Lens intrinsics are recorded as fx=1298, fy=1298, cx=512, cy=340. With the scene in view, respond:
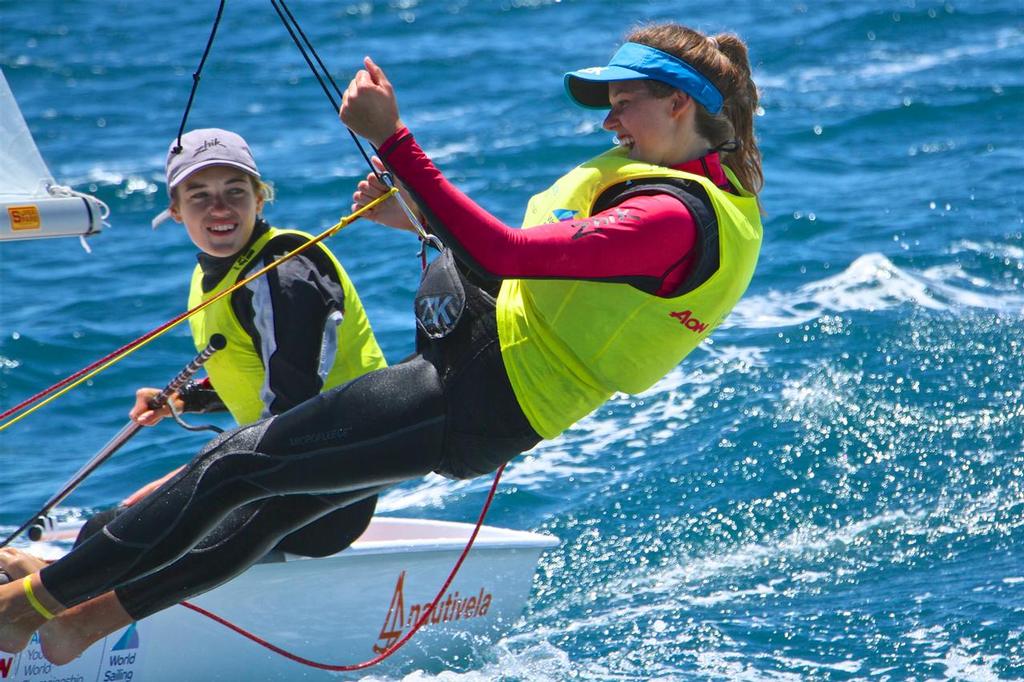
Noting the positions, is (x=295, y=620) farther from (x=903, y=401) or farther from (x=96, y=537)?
(x=903, y=401)

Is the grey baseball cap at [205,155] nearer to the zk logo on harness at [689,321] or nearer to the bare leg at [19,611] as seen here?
the bare leg at [19,611]

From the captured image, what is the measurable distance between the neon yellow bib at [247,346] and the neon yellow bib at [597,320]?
731 millimetres

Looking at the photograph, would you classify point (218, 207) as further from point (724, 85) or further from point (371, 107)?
point (724, 85)

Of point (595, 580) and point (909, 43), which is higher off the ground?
point (909, 43)

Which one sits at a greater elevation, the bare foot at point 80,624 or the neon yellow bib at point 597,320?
the neon yellow bib at point 597,320

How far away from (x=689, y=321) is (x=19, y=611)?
58.4 inches

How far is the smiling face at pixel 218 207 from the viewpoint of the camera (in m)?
3.15

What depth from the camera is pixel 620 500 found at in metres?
4.42

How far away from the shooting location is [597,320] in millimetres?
2500

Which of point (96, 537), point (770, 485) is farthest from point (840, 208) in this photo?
point (96, 537)

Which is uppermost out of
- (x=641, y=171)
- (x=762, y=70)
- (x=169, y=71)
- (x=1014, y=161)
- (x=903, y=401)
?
(x=169, y=71)

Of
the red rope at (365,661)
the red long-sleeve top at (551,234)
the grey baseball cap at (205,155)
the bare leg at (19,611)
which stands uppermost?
the grey baseball cap at (205,155)

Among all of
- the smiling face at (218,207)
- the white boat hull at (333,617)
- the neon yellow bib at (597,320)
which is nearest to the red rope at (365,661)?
the white boat hull at (333,617)

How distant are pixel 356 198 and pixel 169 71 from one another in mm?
7853
